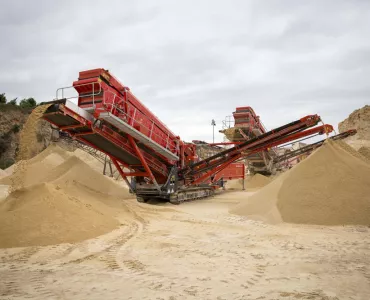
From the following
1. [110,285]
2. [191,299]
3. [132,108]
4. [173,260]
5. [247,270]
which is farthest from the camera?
[132,108]

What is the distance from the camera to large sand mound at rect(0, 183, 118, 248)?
5238mm

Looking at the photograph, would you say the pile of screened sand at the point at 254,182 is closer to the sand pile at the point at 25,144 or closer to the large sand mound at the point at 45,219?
the sand pile at the point at 25,144

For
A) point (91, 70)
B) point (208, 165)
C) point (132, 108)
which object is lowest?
point (208, 165)

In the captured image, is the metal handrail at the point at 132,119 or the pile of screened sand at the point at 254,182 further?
the pile of screened sand at the point at 254,182

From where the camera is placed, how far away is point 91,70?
8.80 meters

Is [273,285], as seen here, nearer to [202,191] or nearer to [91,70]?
[91,70]

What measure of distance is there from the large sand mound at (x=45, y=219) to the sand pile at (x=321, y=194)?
4.47 meters

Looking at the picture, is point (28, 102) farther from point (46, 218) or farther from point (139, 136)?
point (46, 218)

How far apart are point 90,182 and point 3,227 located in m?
9.96

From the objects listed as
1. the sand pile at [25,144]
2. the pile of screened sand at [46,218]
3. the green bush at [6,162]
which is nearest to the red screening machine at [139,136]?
the sand pile at [25,144]

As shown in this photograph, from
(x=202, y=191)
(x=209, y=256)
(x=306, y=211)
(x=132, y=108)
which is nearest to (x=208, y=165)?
(x=202, y=191)

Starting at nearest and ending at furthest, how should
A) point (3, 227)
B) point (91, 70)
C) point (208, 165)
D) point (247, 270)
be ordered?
point (247, 270), point (3, 227), point (91, 70), point (208, 165)

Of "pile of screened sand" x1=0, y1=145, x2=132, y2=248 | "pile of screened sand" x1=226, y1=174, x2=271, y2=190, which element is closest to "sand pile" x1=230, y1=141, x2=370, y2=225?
"pile of screened sand" x1=0, y1=145, x2=132, y2=248

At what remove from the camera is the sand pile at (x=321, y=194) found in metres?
7.28
